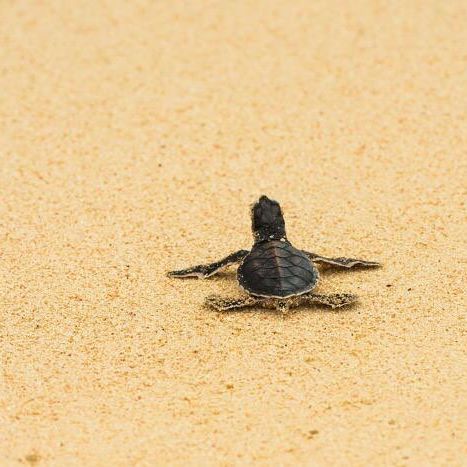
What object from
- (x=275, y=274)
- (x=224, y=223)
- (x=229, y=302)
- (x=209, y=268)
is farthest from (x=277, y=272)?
(x=224, y=223)

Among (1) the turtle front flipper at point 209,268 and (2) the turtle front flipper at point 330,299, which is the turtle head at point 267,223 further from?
(2) the turtle front flipper at point 330,299

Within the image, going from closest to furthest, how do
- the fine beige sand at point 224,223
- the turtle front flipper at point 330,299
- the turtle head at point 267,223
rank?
the fine beige sand at point 224,223 < the turtle front flipper at point 330,299 < the turtle head at point 267,223

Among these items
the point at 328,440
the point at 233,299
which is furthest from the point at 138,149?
the point at 328,440

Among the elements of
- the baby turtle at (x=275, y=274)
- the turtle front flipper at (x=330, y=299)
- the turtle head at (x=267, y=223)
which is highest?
the turtle head at (x=267, y=223)

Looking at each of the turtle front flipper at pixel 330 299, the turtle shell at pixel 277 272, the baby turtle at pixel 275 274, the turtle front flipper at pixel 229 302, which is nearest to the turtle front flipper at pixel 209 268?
the baby turtle at pixel 275 274

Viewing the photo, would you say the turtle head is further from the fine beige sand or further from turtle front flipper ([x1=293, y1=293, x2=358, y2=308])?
turtle front flipper ([x1=293, y1=293, x2=358, y2=308])

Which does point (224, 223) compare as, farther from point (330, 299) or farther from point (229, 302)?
point (330, 299)
